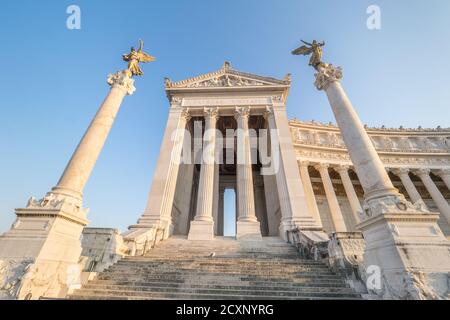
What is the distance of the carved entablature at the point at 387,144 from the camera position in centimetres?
2794

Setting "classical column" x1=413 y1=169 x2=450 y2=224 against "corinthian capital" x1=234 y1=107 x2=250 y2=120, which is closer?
"corinthian capital" x1=234 y1=107 x2=250 y2=120

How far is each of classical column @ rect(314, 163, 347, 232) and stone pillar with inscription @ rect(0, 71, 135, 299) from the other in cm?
2268

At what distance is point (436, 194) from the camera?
25.7 meters

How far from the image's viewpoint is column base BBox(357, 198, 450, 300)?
5266 mm

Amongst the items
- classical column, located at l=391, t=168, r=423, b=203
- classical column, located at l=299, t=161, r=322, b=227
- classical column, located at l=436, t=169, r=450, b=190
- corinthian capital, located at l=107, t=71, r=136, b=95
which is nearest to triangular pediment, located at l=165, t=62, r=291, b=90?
classical column, located at l=299, t=161, r=322, b=227

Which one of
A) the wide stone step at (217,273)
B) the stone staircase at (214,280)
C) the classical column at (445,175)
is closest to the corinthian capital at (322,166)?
the classical column at (445,175)

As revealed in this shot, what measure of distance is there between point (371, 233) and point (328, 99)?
275 inches

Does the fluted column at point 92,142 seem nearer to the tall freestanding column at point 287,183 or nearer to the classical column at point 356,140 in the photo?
the classical column at point 356,140

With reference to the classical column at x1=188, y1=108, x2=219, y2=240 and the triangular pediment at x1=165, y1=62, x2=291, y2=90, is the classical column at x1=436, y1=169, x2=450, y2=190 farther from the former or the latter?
the classical column at x1=188, y1=108, x2=219, y2=240

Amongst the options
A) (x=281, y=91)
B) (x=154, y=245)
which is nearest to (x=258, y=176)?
(x=281, y=91)

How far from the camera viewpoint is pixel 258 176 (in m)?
27.5

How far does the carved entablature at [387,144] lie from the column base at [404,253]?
21.2 metres

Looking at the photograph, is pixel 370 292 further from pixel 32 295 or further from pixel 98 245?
pixel 98 245

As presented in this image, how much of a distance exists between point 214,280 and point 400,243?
5.94 m
